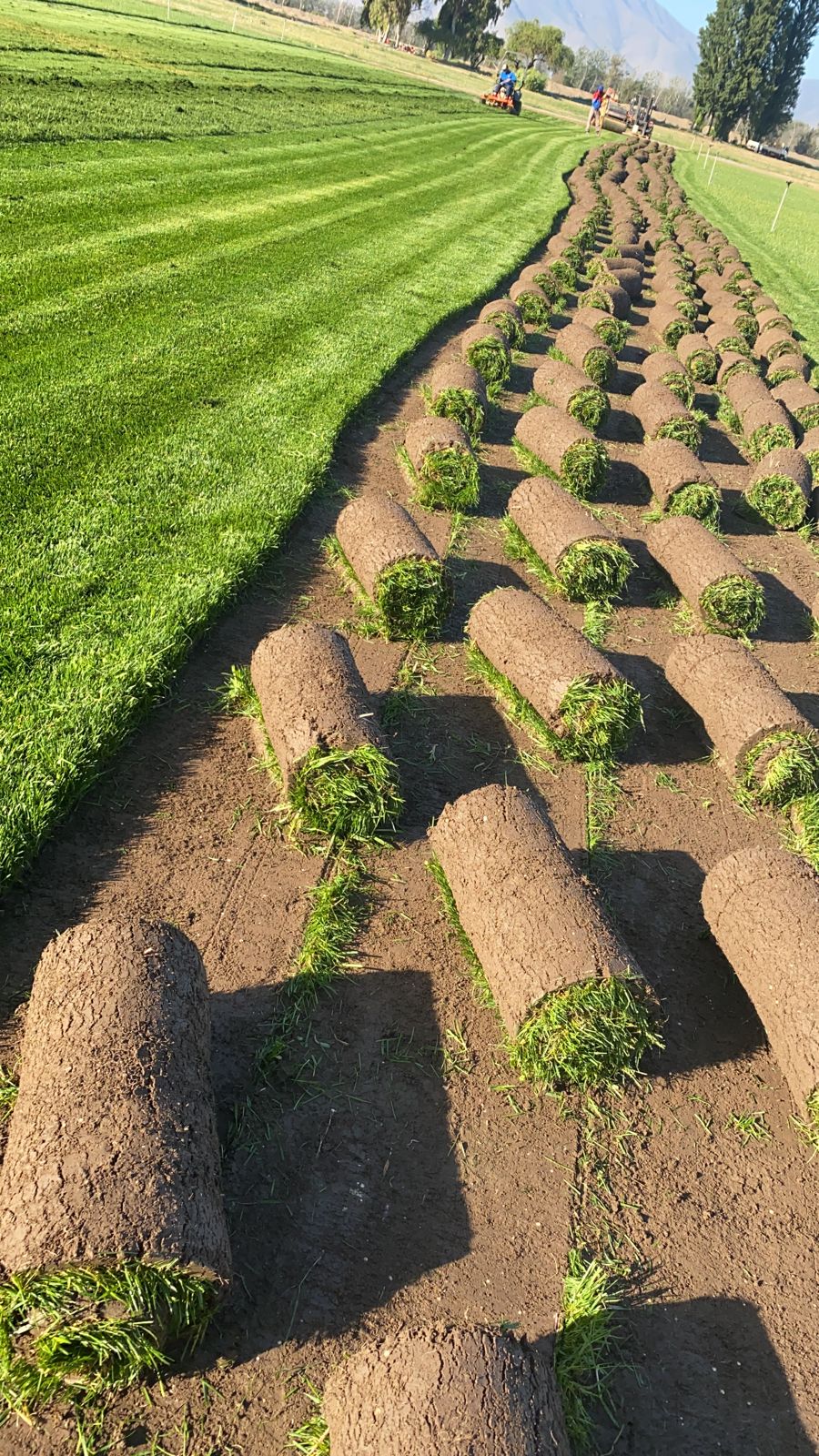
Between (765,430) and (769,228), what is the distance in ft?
114

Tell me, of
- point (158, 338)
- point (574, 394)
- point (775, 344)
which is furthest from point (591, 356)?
point (158, 338)

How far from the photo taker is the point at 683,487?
11828 mm

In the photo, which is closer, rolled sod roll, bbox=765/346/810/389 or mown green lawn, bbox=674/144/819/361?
rolled sod roll, bbox=765/346/810/389

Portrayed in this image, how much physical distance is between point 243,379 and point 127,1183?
11.3 m

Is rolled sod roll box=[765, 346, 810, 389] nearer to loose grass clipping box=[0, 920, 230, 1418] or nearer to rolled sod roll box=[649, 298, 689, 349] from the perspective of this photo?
rolled sod roll box=[649, 298, 689, 349]

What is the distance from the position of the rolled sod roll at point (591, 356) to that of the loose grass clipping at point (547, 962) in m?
12.6

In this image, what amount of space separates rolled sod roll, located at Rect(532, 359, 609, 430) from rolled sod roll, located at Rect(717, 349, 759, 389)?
4.63m

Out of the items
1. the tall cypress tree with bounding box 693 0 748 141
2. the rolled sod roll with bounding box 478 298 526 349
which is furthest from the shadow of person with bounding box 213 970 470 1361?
the tall cypress tree with bounding box 693 0 748 141

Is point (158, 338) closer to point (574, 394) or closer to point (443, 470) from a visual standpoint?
point (443, 470)

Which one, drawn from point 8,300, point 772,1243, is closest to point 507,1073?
point 772,1243

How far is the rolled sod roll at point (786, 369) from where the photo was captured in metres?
17.6

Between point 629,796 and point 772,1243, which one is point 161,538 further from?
point 772,1243

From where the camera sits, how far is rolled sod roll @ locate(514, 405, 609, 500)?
11.8 meters

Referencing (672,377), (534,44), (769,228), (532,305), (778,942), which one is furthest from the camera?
(534,44)
